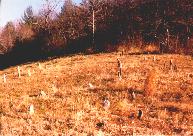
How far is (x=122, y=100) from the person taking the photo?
51.9 feet

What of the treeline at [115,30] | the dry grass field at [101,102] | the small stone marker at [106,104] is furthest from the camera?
the treeline at [115,30]

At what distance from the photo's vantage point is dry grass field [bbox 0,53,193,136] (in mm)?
12086

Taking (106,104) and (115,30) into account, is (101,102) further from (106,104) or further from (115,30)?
(115,30)

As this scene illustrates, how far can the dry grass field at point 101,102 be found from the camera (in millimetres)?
12086

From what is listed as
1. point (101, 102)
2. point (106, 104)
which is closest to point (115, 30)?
point (101, 102)

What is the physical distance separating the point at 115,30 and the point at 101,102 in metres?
27.2

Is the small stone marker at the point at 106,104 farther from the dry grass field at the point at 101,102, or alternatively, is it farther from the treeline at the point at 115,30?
the treeline at the point at 115,30

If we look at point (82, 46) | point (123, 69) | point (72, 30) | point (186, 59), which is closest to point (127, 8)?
point (82, 46)

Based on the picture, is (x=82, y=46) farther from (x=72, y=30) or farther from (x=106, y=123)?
(x=106, y=123)

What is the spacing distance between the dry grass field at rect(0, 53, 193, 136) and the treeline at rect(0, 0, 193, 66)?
10662mm

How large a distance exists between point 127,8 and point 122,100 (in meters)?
27.2

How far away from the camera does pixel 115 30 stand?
42250 mm

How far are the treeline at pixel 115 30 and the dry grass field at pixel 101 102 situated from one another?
1066cm

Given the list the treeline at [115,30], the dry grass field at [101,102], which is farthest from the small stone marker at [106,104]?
the treeline at [115,30]
